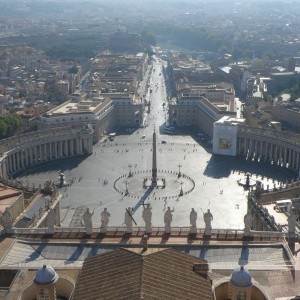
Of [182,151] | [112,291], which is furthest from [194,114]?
[112,291]

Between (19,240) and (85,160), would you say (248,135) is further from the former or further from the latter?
(19,240)

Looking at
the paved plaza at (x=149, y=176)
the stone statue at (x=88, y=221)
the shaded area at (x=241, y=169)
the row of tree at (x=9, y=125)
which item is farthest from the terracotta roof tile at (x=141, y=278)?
the row of tree at (x=9, y=125)

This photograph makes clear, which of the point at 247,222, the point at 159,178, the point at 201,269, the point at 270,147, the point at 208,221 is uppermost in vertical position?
the point at 201,269

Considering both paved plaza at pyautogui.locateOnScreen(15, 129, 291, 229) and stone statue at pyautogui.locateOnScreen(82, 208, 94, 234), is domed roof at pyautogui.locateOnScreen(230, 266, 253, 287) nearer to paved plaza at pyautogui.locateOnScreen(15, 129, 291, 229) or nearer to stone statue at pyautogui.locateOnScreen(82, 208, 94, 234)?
stone statue at pyautogui.locateOnScreen(82, 208, 94, 234)

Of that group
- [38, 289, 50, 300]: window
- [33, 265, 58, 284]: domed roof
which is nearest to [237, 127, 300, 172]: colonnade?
[38, 289, 50, 300]: window

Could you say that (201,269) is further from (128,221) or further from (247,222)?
(128,221)

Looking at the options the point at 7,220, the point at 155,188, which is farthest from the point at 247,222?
the point at 155,188

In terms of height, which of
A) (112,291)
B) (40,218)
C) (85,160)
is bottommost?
(85,160)
